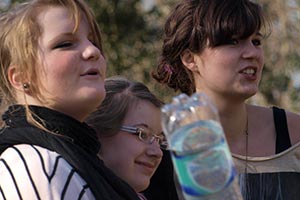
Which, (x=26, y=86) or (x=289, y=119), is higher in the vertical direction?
(x=26, y=86)

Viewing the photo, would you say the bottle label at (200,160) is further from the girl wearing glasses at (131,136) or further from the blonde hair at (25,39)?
the girl wearing glasses at (131,136)

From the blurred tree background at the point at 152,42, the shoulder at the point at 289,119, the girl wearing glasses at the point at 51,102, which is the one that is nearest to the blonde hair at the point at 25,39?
the girl wearing glasses at the point at 51,102

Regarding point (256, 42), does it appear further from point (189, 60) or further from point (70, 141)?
point (70, 141)

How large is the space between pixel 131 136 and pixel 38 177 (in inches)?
Result: 23.7

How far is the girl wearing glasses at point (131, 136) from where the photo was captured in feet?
8.24

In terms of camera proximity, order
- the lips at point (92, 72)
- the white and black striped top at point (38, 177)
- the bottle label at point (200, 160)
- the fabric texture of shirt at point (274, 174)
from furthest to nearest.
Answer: the fabric texture of shirt at point (274, 174), the lips at point (92, 72), the white and black striped top at point (38, 177), the bottle label at point (200, 160)

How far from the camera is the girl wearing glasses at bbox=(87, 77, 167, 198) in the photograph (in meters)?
2.51

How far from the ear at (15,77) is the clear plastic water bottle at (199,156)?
0.75 meters

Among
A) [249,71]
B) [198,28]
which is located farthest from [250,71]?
[198,28]

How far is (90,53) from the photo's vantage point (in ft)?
7.13

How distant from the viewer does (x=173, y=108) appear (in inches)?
62.8

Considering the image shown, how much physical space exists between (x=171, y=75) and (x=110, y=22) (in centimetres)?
636

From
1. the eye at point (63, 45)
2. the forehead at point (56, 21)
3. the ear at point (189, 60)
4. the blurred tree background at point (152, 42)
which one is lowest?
the blurred tree background at point (152, 42)

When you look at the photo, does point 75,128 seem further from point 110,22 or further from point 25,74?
point 110,22
